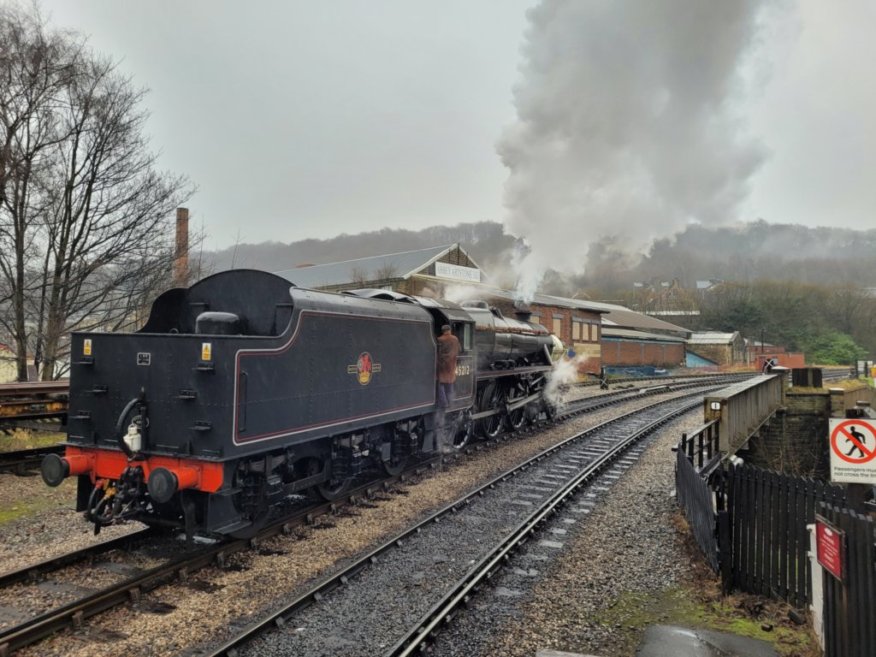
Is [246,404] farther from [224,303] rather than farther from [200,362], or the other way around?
[224,303]

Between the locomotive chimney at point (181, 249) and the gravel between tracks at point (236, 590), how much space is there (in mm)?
10238

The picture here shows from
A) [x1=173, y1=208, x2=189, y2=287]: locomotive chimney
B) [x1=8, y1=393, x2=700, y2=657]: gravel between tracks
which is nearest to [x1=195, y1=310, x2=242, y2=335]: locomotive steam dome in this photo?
[x1=8, y1=393, x2=700, y2=657]: gravel between tracks

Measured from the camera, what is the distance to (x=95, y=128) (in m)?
13.8

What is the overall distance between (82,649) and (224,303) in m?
3.89

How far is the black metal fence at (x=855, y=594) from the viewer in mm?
3635

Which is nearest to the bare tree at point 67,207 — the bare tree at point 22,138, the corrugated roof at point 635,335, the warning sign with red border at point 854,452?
the bare tree at point 22,138

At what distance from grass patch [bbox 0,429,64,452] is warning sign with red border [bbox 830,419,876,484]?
11971 mm

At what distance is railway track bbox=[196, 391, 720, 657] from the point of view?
451cm

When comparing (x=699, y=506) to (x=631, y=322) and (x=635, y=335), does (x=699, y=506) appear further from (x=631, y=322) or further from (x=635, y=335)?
(x=631, y=322)

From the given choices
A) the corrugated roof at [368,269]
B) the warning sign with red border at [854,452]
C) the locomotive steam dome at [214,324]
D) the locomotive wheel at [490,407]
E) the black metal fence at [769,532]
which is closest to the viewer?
the black metal fence at [769,532]

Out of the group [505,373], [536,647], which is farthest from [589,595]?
[505,373]

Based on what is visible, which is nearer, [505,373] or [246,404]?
[246,404]

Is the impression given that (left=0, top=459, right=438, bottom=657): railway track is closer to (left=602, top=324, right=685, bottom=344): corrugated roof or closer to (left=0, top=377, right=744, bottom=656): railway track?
(left=0, top=377, right=744, bottom=656): railway track

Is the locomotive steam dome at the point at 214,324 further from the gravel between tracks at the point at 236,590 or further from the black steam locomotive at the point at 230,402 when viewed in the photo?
the gravel between tracks at the point at 236,590
